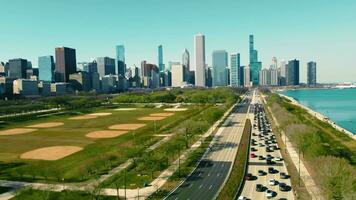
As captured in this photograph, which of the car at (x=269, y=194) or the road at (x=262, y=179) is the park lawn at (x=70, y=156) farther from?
the car at (x=269, y=194)

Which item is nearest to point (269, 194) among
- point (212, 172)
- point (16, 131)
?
point (212, 172)

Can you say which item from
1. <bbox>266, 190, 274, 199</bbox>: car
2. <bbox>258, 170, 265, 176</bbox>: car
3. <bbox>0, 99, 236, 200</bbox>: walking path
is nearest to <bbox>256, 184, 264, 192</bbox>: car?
<bbox>266, 190, 274, 199</bbox>: car

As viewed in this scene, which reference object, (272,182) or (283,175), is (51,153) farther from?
(283,175)

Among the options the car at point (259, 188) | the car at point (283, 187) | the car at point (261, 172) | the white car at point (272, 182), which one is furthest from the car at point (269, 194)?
the car at point (261, 172)

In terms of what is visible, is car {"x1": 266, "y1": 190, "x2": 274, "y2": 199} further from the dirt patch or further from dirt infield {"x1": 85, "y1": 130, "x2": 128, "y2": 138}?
the dirt patch

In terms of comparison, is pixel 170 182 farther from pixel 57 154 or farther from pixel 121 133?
pixel 121 133

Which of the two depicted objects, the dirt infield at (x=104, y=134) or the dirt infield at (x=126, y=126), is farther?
the dirt infield at (x=126, y=126)
